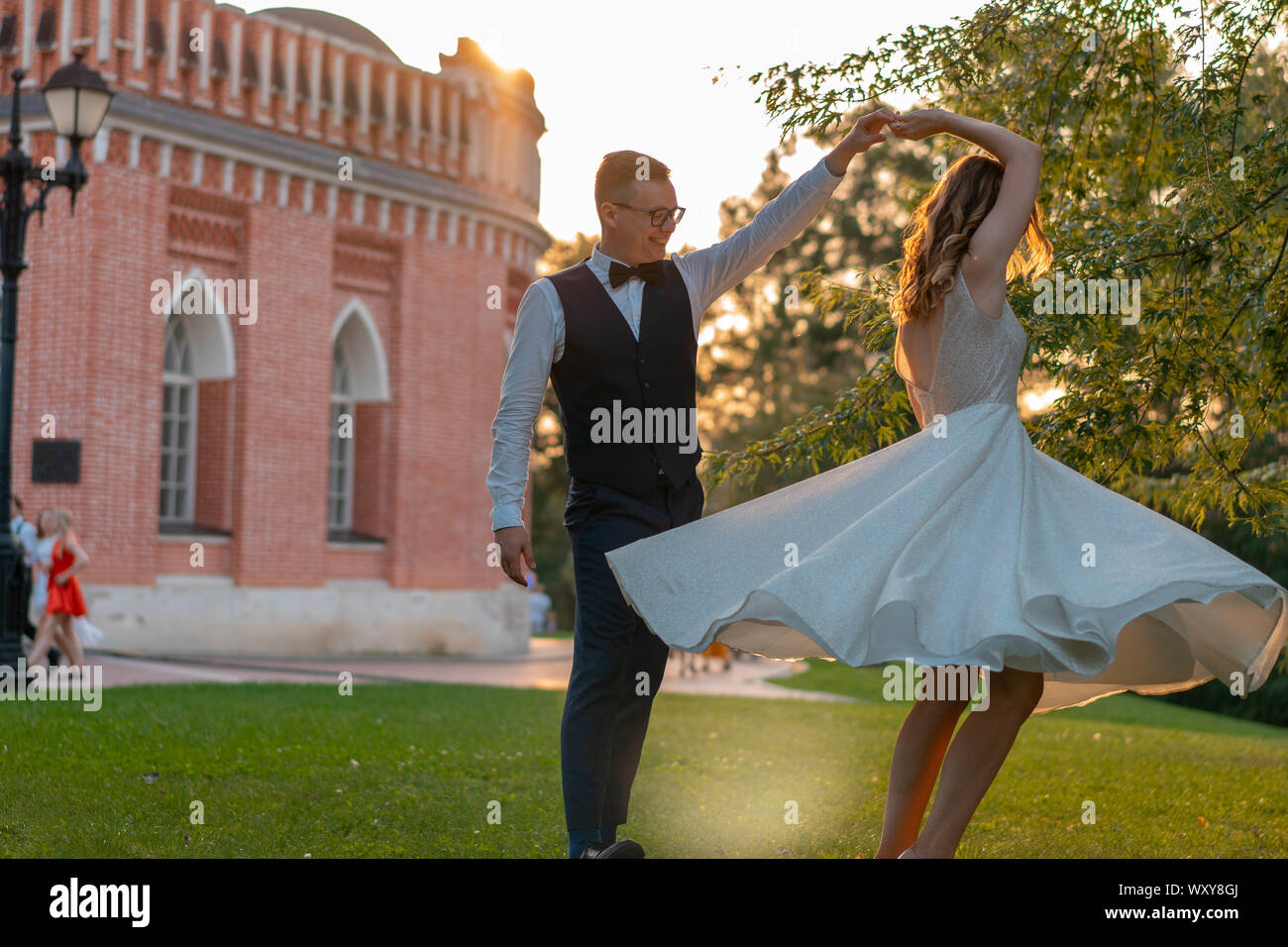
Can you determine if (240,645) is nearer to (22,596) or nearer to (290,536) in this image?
(290,536)

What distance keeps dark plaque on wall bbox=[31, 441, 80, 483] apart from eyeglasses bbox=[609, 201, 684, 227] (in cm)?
1593

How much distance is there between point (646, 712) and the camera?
4.68 meters

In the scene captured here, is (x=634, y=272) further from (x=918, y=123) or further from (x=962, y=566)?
(x=962, y=566)

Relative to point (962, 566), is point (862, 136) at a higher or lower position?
higher

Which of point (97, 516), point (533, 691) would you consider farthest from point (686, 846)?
point (97, 516)

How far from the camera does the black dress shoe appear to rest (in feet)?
13.6

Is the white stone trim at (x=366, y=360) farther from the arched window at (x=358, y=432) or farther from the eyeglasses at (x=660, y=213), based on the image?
the eyeglasses at (x=660, y=213)

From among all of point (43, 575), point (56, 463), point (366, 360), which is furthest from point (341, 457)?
point (43, 575)

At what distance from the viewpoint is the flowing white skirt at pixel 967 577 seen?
370 cm

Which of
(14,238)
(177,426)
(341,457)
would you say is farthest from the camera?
(341,457)

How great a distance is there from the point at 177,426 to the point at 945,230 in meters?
18.6

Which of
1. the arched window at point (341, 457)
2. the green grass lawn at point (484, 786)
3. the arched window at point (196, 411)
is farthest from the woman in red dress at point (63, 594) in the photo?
the arched window at point (341, 457)

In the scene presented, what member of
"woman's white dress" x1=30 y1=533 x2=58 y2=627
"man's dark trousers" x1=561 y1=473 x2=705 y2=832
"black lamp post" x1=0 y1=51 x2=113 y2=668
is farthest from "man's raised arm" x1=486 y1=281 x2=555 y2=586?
"woman's white dress" x1=30 y1=533 x2=58 y2=627

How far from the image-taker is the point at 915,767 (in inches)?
162
